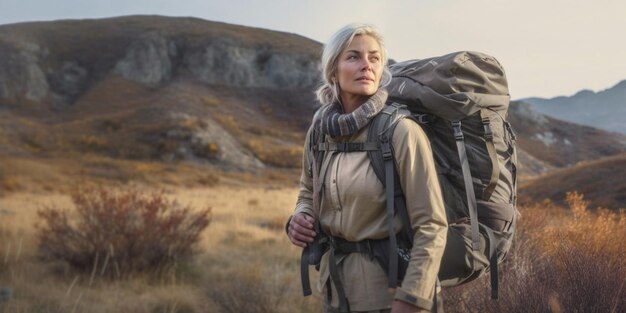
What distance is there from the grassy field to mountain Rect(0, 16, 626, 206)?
13.9 meters

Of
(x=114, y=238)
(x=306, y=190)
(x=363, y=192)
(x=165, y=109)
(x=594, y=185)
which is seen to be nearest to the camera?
(x=363, y=192)

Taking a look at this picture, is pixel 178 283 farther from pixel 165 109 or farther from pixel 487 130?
pixel 165 109

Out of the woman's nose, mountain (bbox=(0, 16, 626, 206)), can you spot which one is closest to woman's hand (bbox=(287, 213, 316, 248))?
the woman's nose

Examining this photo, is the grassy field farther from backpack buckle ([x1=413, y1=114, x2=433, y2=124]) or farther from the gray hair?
the gray hair

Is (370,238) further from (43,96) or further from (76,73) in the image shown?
(76,73)

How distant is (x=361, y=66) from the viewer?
6.64ft

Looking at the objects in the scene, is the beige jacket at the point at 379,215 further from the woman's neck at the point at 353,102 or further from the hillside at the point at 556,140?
the hillside at the point at 556,140

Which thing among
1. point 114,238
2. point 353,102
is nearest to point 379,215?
point 353,102

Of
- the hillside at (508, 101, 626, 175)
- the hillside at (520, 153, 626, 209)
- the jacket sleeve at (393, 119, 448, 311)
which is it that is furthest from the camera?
the hillside at (508, 101, 626, 175)

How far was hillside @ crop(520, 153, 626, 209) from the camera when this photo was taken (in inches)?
454

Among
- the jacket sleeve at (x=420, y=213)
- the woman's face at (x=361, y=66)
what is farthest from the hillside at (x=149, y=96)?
the jacket sleeve at (x=420, y=213)

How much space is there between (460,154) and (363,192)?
0.40m

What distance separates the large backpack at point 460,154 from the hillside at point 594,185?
34.1ft

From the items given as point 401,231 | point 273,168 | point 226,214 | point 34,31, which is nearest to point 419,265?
point 401,231
